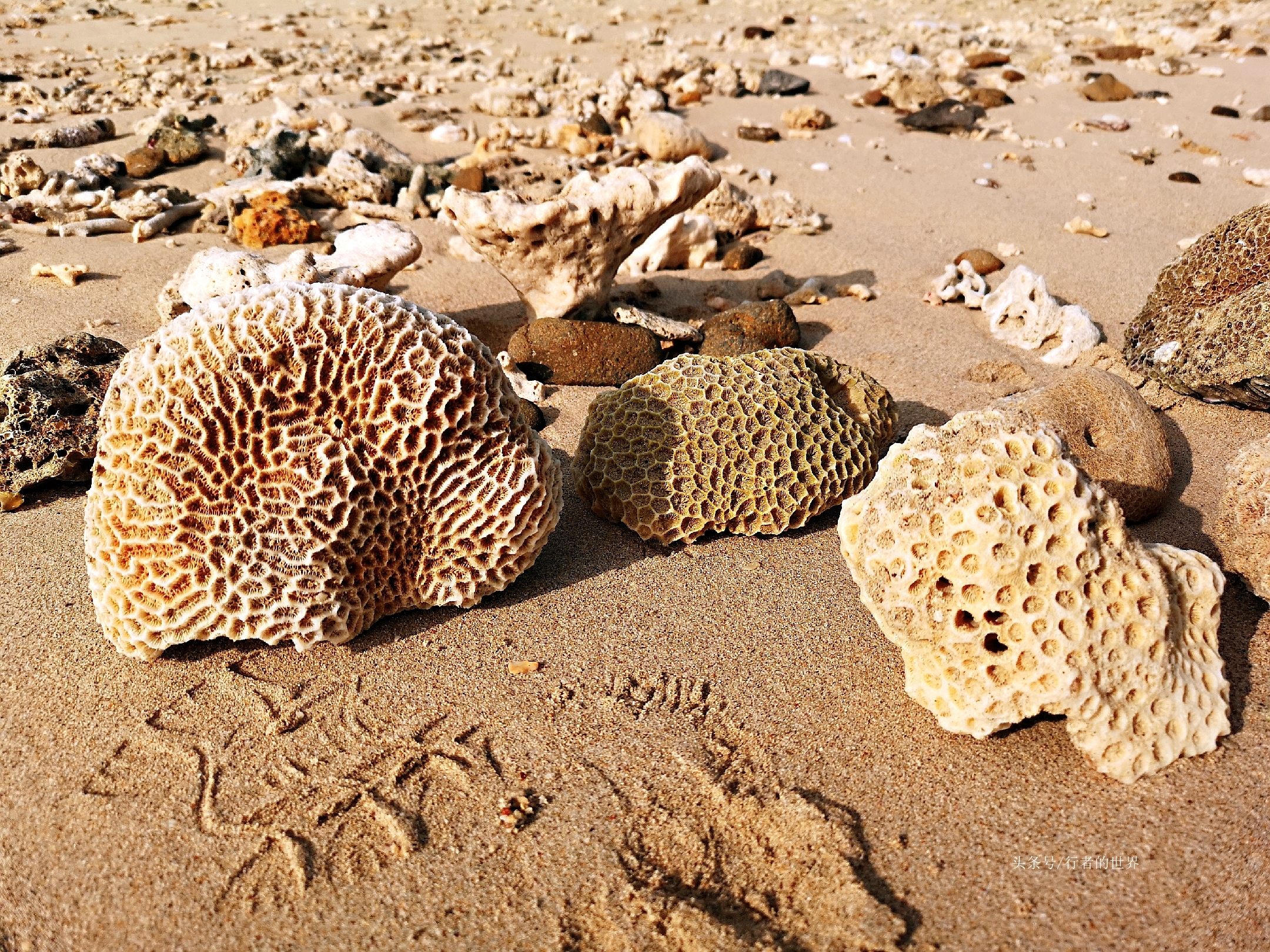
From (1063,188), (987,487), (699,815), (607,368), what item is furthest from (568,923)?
(1063,188)

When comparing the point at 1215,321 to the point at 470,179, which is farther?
the point at 470,179

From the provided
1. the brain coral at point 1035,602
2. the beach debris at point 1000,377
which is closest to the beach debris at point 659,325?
the beach debris at point 1000,377

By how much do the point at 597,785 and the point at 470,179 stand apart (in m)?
6.12

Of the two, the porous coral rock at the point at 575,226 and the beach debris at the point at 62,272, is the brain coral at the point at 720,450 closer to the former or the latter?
the porous coral rock at the point at 575,226

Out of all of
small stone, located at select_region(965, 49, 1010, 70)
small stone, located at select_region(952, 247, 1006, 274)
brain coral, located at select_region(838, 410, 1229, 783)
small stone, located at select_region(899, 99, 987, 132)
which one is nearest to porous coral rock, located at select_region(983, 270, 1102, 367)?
small stone, located at select_region(952, 247, 1006, 274)

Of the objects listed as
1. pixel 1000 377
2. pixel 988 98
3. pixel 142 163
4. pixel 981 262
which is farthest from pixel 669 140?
pixel 142 163

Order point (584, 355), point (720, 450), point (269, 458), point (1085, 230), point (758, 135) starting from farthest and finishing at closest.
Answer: point (758, 135), point (1085, 230), point (584, 355), point (720, 450), point (269, 458)

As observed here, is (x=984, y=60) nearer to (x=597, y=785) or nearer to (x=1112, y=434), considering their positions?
(x=1112, y=434)

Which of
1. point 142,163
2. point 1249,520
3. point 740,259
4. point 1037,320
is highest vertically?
point 1249,520

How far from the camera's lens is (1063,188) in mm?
7777

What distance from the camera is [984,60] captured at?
10.8 meters

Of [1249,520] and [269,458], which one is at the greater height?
[269,458]

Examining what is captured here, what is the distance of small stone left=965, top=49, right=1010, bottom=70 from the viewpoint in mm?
10773

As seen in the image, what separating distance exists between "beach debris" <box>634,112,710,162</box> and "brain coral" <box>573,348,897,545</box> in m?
4.91
